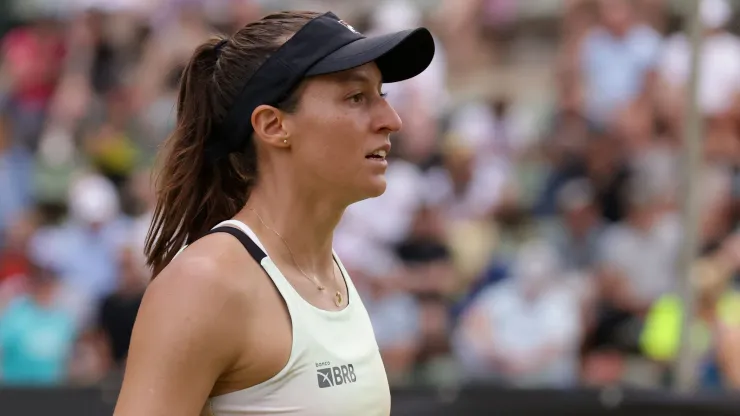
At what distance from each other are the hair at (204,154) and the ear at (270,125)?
0.10 feet

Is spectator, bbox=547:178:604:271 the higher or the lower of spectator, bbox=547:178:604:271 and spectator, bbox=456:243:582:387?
the higher

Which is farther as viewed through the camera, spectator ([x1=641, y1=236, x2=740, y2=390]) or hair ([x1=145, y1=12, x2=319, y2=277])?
spectator ([x1=641, y1=236, x2=740, y2=390])

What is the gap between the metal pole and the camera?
498cm

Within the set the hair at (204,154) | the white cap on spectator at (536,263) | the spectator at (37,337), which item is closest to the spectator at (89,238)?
the spectator at (37,337)

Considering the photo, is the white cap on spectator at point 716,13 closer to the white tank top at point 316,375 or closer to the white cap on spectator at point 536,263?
the white cap on spectator at point 536,263

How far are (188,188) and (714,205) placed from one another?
4.65 meters

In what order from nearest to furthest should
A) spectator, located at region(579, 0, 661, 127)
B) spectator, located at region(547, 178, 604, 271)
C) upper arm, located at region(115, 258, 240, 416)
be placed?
upper arm, located at region(115, 258, 240, 416) < spectator, located at region(547, 178, 604, 271) < spectator, located at region(579, 0, 661, 127)

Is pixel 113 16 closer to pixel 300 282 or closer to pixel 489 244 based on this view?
pixel 489 244

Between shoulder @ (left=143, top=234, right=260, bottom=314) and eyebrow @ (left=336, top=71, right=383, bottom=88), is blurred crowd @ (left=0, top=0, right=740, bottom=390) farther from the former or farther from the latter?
shoulder @ (left=143, top=234, right=260, bottom=314)

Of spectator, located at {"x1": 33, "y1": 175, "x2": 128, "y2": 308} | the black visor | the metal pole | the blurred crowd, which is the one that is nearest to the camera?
the black visor

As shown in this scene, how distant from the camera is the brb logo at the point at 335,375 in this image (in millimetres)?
2361

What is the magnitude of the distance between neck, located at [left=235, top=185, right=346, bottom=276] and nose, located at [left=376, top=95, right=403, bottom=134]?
195 mm

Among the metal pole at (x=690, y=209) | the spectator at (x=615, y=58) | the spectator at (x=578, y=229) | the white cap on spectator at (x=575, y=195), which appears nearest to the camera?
the metal pole at (x=690, y=209)

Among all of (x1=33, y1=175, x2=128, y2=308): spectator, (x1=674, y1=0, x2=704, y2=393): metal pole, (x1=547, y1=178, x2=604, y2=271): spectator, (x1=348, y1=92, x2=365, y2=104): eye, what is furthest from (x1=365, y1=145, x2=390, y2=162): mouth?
(x1=33, y1=175, x2=128, y2=308): spectator
